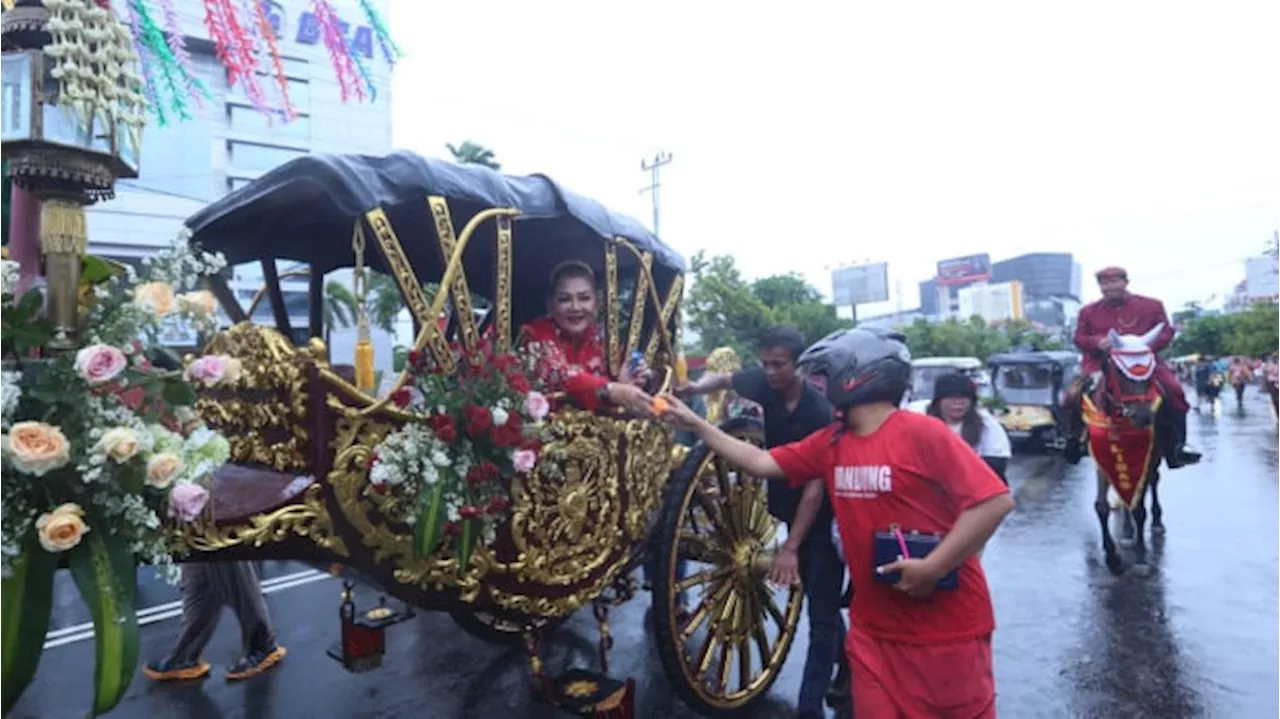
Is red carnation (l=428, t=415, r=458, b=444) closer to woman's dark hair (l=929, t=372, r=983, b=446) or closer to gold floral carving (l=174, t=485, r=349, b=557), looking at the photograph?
gold floral carving (l=174, t=485, r=349, b=557)

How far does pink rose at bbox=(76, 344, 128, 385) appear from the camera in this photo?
1847mm

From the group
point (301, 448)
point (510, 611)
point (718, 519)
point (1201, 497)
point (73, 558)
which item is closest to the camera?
point (73, 558)

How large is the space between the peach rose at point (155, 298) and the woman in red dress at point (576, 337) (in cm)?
138

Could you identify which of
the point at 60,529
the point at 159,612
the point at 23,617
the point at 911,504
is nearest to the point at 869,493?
the point at 911,504

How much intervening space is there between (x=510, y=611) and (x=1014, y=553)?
4.93 m

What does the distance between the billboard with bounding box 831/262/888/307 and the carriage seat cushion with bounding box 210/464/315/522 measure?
46949mm

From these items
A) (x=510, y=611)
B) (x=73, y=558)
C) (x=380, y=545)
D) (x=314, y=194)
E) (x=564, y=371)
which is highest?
(x=314, y=194)

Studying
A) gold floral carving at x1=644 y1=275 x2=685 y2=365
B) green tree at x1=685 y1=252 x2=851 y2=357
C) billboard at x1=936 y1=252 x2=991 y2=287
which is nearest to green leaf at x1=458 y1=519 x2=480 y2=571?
gold floral carving at x1=644 y1=275 x2=685 y2=365

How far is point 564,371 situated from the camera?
3271mm

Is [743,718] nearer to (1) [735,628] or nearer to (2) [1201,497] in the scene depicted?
(1) [735,628]

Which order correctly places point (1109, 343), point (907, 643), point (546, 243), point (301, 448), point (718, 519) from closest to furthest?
point (907, 643) → point (301, 448) → point (718, 519) → point (546, 243) → point (1109, 343)

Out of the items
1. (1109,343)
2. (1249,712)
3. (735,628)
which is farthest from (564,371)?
(1109,343)

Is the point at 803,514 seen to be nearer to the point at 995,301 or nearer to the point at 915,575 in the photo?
the point at 915,575

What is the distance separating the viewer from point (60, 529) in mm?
1761
